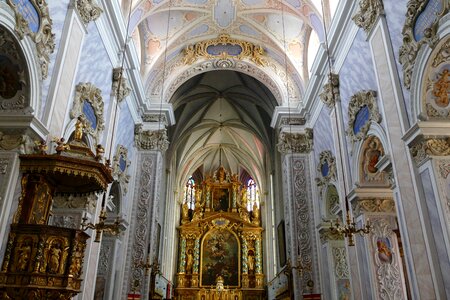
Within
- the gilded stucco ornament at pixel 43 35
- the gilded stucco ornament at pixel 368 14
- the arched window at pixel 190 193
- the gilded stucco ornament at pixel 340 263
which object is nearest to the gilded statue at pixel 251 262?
the arched window at pixel 190 193

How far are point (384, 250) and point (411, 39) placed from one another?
432 cm

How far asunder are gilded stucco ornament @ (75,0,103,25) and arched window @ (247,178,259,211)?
21674 millimetres

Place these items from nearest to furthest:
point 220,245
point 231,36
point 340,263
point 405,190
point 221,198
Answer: point 405,190 < point 340,263 < point 231,36 < point 220,245 < point 221,198

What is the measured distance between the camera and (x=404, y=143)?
6.49m

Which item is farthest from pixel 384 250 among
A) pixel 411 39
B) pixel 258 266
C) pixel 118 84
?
pixel 258 266

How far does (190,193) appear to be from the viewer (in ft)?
95.8

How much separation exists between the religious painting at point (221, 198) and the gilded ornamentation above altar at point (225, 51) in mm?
14631

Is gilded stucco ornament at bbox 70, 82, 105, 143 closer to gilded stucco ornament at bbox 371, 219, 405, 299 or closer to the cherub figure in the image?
the cherub figure

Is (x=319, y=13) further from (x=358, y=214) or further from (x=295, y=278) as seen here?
(x=295, y=278)

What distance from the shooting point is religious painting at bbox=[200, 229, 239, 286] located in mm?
25266

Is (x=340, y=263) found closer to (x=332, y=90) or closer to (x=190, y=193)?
(x=332, y=90)

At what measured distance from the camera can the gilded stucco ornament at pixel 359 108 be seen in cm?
799

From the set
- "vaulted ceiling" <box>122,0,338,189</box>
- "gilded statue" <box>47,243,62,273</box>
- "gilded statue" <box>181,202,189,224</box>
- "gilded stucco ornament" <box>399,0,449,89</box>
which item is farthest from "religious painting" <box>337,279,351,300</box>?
"gilded statue" <box>181,202,189,224</box>

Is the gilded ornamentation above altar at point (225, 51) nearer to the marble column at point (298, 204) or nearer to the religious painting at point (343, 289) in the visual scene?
the marble column at point (298, 204)
